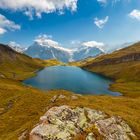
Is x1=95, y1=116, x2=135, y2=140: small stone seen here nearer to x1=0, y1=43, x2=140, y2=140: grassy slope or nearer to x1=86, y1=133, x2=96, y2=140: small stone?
x1=0, y1=43, x2=140, y2=140: grassy slope

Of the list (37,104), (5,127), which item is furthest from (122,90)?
(5,127)

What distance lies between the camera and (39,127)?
39156mm

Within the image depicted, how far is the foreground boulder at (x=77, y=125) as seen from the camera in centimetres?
3769

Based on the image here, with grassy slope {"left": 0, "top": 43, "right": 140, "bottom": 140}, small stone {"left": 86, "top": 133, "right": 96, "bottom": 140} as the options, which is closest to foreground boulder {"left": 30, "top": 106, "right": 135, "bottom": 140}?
small stone {"left": 86, "top": 133, "right": 96, "bottom": 140}

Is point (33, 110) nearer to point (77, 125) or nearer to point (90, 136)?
point (77, 125)

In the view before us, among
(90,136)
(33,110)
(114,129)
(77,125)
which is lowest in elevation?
(90,136)

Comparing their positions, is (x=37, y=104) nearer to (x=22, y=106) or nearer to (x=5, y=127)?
(x=22, y=106)

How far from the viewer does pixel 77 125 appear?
40.3 meters

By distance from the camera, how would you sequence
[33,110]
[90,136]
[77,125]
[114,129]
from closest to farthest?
[90,136] → [77,125] → [114,129] → [33,110]

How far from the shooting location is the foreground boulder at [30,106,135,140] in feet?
124

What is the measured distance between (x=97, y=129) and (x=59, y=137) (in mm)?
6938

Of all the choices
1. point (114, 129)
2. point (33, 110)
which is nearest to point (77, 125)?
point (114, 129)

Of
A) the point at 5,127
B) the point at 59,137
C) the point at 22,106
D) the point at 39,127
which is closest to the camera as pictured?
the point at 59,137

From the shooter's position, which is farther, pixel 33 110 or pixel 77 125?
pixel 33 110
